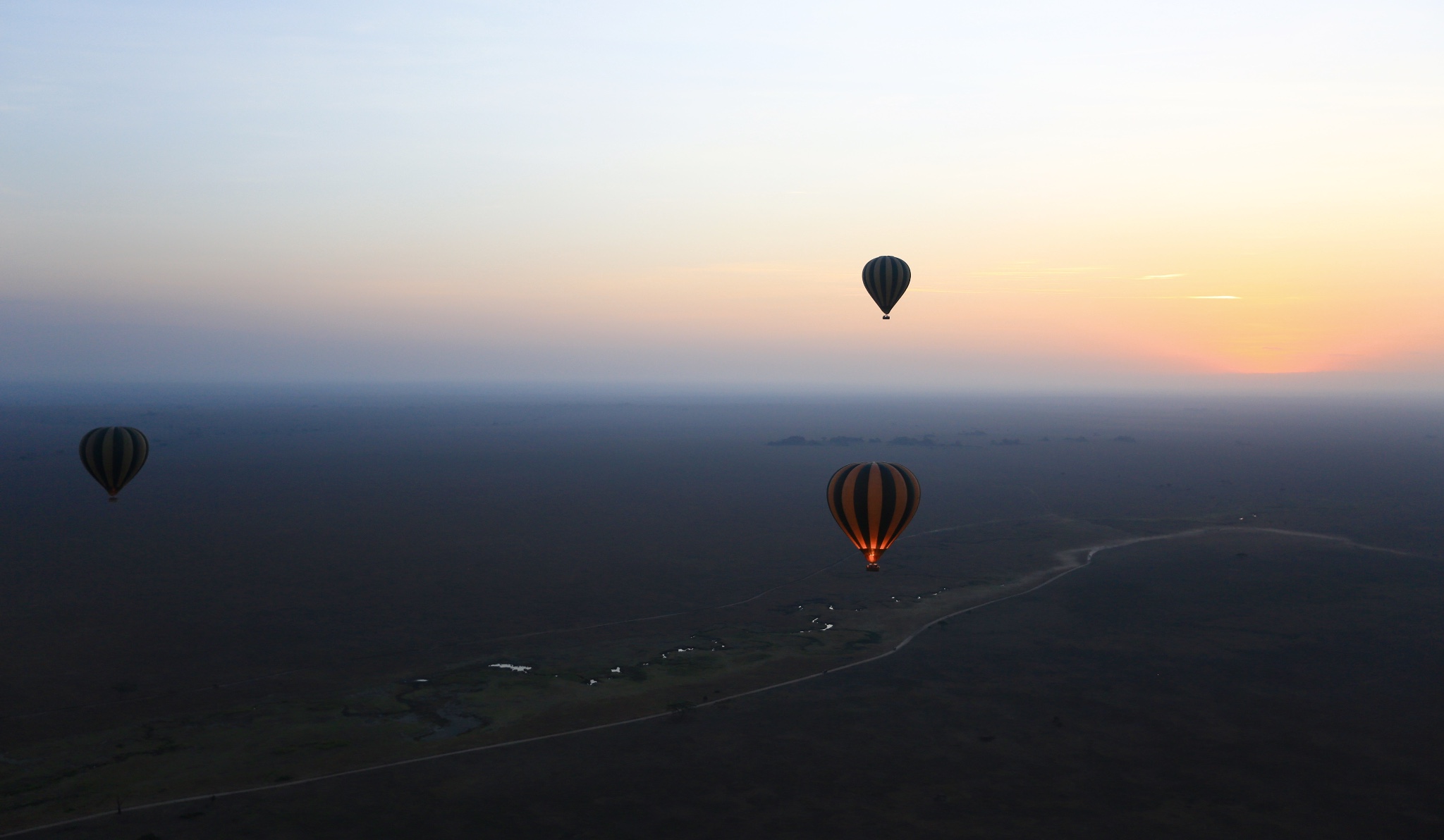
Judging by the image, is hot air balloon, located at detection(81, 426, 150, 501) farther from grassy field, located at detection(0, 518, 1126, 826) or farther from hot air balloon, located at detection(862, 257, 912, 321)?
hot air balloon, located at detection(862, 257, 912, 321)

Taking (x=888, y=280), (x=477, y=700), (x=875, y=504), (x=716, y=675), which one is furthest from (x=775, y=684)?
(x=888, y=280)

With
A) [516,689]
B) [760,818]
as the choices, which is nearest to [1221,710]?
[760,818]

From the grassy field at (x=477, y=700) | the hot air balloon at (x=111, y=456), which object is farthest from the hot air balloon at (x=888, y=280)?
the hot air balloon at (x=111, y=456)

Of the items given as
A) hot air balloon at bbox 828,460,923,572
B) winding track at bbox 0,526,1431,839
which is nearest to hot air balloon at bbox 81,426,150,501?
winding track at bbox 0,526,1431,839

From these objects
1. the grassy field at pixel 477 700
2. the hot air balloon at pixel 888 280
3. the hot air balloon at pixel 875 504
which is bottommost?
the grassy field at pixel 477 700

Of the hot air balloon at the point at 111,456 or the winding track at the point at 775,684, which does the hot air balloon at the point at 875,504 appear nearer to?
the winding track at the point at 775,684

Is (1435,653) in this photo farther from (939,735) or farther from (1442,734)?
(939,735)
